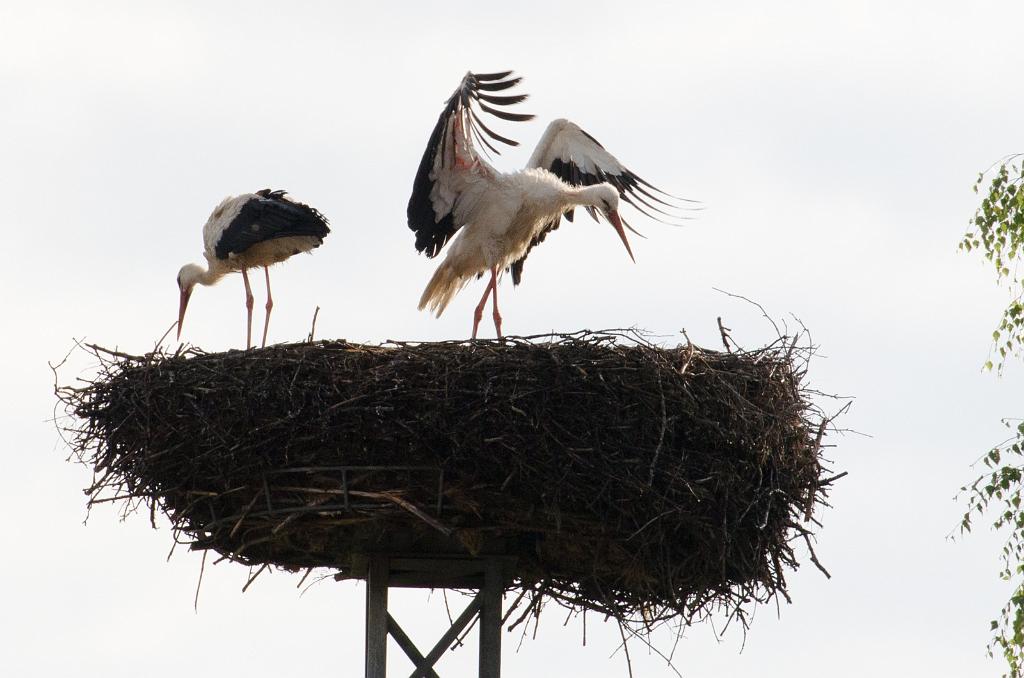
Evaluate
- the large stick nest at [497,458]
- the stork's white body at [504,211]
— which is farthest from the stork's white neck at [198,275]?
the large stick nest at [497,458]

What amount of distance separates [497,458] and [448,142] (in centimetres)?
308

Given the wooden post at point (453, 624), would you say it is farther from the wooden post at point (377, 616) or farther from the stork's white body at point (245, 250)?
the stork's white body at point (245, 250)

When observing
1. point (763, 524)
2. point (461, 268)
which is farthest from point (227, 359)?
point (461, 268)

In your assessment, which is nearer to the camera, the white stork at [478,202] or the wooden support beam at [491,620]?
the wooden support beam at [491,620]

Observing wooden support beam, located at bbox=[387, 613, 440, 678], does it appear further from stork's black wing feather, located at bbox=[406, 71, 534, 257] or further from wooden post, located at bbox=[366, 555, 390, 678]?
stork's black wing feather, located at bbox=[406, 71, 534, 257]

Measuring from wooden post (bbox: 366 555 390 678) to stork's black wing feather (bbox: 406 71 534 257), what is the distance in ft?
9.56

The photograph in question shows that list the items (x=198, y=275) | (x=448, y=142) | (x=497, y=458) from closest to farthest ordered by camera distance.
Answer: (x=497, y=458)
(x=448, y=142)
(x=198, y=275)

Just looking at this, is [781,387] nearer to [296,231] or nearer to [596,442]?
[596,442]

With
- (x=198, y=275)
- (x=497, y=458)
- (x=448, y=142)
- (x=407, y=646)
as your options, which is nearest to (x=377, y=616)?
(x=407, y=646)

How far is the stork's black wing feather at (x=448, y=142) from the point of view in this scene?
31.7 ft

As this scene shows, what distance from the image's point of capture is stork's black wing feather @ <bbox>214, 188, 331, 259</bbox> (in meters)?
11.0

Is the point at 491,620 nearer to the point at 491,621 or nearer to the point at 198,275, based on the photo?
the point at 491,621

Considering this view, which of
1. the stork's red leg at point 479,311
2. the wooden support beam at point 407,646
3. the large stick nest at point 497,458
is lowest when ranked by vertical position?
the wooden support beam at point 407,646

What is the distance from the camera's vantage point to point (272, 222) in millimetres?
10984
